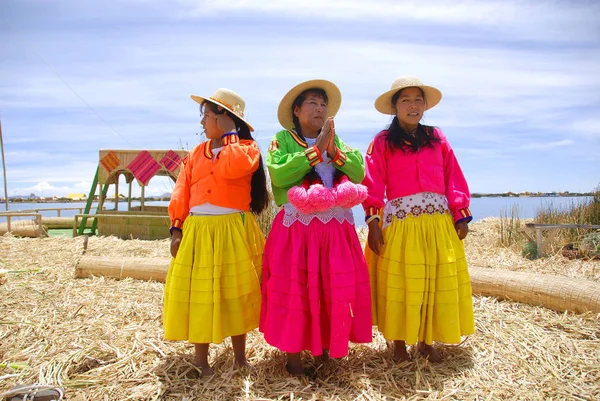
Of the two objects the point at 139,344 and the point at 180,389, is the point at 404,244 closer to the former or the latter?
the point at 180,389

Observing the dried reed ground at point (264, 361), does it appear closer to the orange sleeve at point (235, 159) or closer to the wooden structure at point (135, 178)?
the orange sleeve at point (235, 159)

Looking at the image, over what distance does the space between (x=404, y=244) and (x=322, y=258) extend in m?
0.69

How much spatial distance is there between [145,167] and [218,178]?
873cm

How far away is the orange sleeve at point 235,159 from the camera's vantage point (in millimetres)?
2779

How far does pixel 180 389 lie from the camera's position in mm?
2777

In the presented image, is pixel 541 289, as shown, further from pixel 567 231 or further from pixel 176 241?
pixel 567 231

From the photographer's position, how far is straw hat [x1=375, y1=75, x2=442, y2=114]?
3.16 metres

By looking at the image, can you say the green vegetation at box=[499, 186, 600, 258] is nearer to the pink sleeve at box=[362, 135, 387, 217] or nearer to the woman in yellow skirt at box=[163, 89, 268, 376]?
the pink sleeve at box=[362, 135, 387, 217]

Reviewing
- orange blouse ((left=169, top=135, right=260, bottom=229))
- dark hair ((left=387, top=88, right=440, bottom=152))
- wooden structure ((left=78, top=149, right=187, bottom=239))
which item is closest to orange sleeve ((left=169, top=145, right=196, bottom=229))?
orange blouse ((left=169, top=135, right=260, bottom=229))

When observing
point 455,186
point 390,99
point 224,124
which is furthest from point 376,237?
point 224,124

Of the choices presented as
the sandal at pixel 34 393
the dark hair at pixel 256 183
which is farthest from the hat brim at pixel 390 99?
the sandal at pixel 34 393

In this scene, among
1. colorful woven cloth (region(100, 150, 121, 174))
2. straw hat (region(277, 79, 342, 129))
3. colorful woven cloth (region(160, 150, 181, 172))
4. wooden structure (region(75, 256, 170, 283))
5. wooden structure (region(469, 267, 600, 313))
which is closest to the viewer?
straw hat (region(277, 79, 342, 129))

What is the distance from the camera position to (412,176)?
312 cm

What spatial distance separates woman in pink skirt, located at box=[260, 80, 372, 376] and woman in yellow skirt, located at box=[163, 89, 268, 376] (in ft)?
0.48
